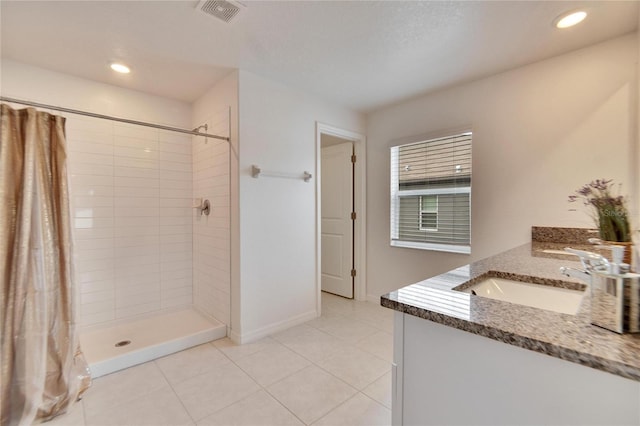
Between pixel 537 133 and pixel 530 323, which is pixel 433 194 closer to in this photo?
pixel 537 133

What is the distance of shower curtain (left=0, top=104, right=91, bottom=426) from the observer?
1.51m

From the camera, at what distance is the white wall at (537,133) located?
6.46 ft

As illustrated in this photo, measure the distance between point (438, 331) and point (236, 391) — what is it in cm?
155

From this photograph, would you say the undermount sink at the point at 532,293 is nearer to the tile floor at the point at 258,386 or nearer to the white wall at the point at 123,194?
the tile floor at the point at 258,386

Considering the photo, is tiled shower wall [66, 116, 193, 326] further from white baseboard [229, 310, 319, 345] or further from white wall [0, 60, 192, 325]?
white baseboard [229, 310, 319, 345]

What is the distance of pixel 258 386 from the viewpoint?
1.84m

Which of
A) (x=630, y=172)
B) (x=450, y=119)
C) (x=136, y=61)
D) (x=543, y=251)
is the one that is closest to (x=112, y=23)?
(x=136, y=61)

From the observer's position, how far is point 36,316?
1.56 metres

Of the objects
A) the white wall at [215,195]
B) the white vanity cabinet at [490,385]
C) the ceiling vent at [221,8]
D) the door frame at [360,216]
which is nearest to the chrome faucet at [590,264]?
the white vanity cabinet at [490,385]

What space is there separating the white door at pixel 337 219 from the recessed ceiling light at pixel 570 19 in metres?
2.15

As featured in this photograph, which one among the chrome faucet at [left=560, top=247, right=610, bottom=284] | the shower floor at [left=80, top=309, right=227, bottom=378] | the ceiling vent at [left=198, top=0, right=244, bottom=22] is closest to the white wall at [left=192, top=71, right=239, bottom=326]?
the shower floor at [left=80, top=309, right=227, bottom=378]

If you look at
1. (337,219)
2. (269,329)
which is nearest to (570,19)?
(337,219)

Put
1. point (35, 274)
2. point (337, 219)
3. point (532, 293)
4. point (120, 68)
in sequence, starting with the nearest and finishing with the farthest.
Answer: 1. point (532, 293)
2. point (35, 274)
3. point (120, 68)
4. point (337, 219)

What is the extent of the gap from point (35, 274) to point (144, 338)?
1.19 metres
